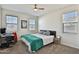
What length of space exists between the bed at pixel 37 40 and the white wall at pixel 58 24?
0.12 metres

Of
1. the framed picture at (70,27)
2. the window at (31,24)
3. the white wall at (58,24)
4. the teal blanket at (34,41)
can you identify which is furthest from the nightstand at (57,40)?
the window at (31,24)

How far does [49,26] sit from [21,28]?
0.57m

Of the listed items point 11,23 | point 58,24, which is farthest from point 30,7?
point 58,24

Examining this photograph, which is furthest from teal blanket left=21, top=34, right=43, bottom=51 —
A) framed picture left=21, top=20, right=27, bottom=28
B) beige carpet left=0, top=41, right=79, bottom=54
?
framed picture left=21, top=20, right=27, bottom=28

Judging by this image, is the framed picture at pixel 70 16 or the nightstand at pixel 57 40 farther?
the nightstand at pixel 57 40

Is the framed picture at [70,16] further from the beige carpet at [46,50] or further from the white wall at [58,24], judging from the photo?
the beige carpet at [46,50]

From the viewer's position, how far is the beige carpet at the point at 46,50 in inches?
74.0

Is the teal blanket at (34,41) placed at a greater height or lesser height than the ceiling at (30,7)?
lesser

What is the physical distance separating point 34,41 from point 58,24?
1.96ft

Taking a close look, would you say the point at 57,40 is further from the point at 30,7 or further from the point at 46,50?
the point at 30,7

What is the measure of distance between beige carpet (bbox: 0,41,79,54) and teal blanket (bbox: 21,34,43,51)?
103 mm
